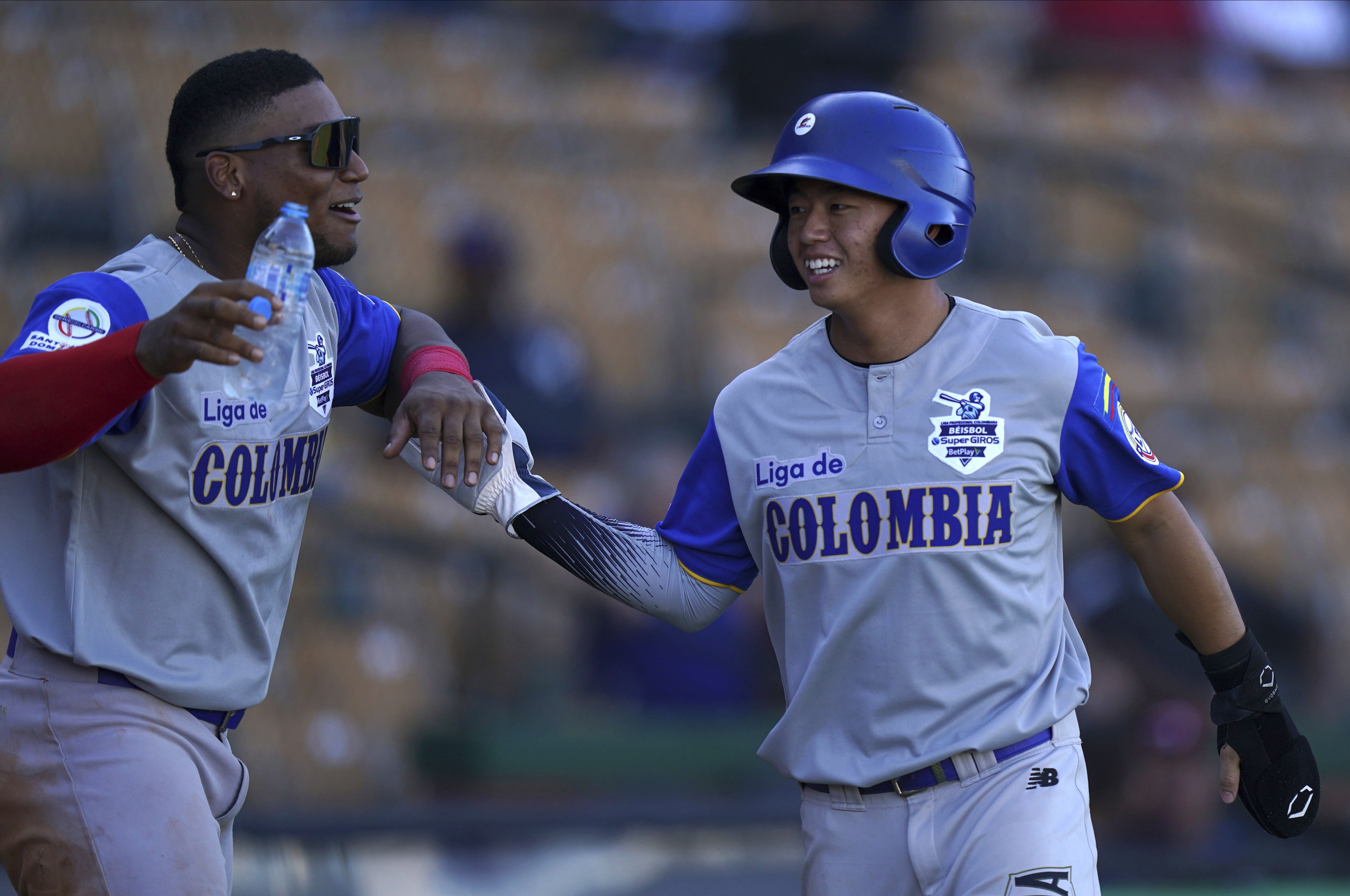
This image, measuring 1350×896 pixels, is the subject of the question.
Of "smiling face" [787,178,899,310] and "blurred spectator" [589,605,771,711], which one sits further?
"blurred spectator" [589,605,771,711]

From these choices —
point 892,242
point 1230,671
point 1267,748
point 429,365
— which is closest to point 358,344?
point 429,365

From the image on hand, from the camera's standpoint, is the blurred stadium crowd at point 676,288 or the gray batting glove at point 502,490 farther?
the blurred stadium crowd at point 676,288

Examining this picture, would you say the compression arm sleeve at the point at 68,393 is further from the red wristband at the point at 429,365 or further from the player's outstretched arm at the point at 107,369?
the red wristband at the point at 429,365

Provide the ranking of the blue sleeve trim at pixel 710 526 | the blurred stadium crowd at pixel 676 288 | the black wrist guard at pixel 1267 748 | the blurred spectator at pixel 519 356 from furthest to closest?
the blurred spectator at pixel 519 356 → the blurred stadium crowd at pixel 676 288 → the blue sleeve trim at pixel 710 526 → the black wrist guard at pixel 1267 748

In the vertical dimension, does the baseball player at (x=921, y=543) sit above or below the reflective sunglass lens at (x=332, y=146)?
below

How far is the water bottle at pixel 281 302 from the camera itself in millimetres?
2172

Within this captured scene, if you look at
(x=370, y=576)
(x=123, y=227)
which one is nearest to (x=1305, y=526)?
(x=370, y=576)

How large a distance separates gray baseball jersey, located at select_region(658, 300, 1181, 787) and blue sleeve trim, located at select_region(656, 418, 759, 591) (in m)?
0.11

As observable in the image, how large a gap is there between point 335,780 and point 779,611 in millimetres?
3414

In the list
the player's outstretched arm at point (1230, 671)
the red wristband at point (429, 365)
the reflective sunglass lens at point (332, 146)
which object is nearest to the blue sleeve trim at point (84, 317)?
the reflective sunglass lens at point (332, 146)

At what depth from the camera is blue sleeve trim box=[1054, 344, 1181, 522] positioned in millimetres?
2545

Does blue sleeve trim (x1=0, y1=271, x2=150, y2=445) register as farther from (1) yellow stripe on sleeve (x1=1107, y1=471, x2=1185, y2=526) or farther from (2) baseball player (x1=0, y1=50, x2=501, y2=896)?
(1) yellow stripe on sleeve (x1=1107, y1=471, x2=1185, y2=526)

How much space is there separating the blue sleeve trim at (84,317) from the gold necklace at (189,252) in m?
0.15

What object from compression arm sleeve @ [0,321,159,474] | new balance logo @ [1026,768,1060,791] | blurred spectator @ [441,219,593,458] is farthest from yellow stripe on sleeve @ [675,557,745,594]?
blurred spectator @ [441,219,593,458]
